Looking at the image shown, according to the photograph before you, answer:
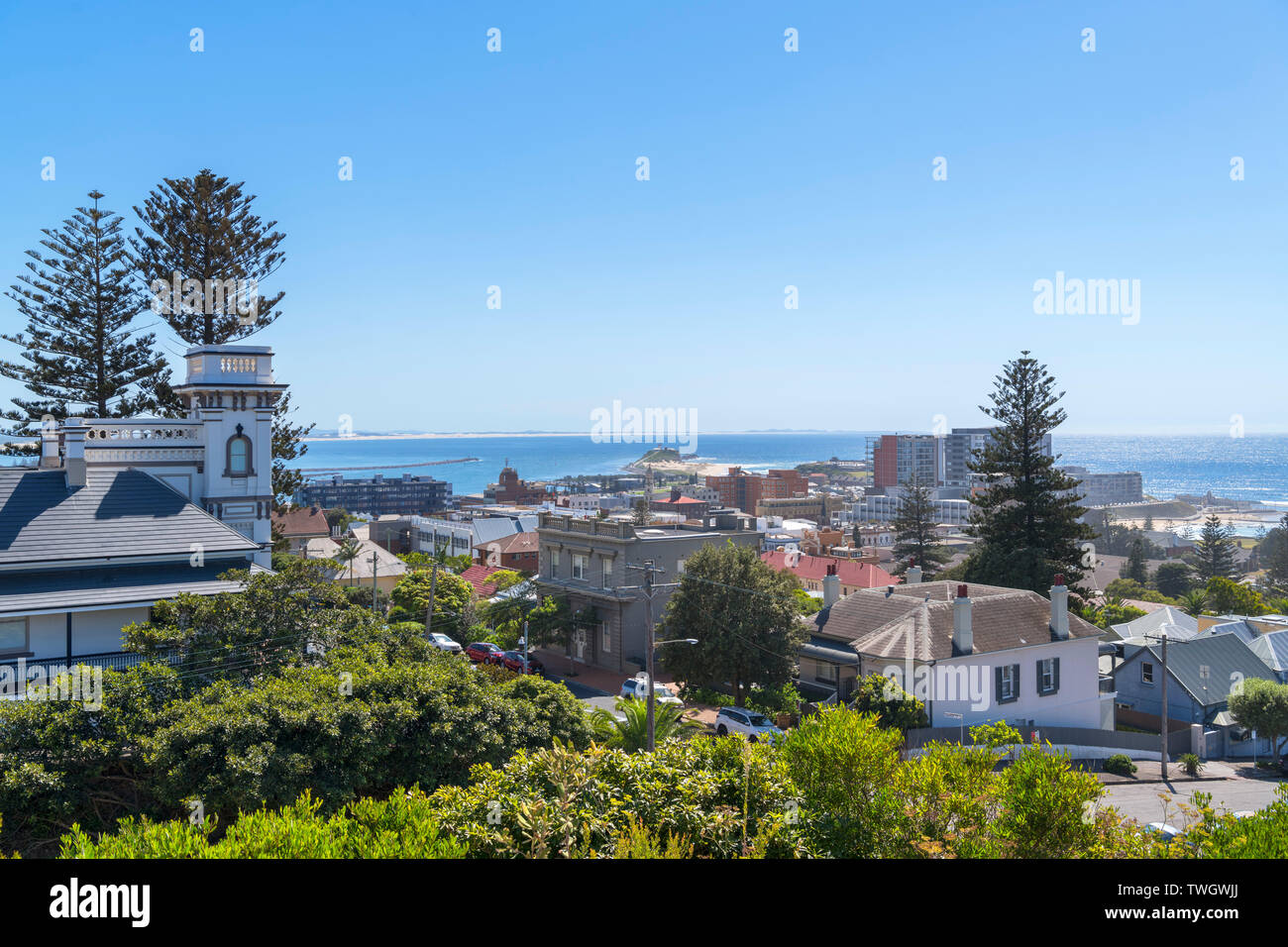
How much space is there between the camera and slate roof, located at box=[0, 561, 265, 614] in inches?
737

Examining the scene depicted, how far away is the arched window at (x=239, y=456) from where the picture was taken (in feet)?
87.1

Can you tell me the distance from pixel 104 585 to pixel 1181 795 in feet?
93.5

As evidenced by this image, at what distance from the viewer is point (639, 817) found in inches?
286

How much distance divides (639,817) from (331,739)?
25.6 feet

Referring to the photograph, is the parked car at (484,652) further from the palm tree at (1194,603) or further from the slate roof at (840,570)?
the palm tree at (1194,603)

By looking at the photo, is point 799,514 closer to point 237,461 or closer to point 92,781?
point 237,461

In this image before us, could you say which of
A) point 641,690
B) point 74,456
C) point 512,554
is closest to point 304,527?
point 512,554

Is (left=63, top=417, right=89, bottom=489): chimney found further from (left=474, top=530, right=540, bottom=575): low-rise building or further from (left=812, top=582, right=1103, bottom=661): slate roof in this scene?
(left=474, top=530, right=540, bottom=575): low-rise building

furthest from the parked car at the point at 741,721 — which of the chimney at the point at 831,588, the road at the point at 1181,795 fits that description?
the road at the point at 1181,795

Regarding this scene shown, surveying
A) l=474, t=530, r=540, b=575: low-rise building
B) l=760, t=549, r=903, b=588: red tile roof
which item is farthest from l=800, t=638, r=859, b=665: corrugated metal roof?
l=474, t=530, r=540, b=575: low-rise building

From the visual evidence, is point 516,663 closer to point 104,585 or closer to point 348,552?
point 104,585

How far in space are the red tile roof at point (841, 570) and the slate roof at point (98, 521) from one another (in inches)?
1555

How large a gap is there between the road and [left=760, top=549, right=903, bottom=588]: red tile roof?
2784 cm
